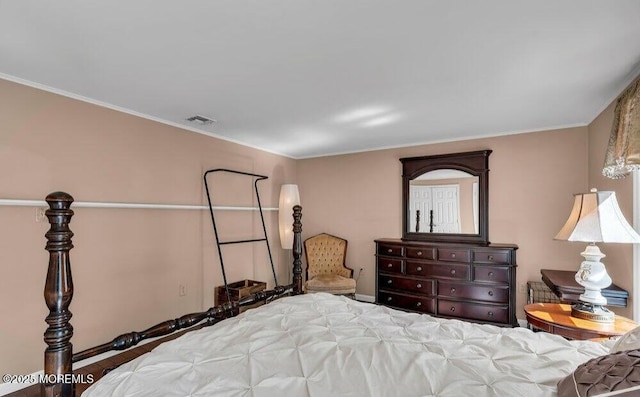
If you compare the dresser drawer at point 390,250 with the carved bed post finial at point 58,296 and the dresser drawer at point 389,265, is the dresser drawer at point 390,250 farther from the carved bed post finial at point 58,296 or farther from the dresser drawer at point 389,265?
the carved bed post finial at point 58,296

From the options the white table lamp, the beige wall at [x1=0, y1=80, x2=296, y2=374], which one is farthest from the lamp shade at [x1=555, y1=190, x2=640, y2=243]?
the beige wall at [x1=0, y1=80, x2=296, y2=374]

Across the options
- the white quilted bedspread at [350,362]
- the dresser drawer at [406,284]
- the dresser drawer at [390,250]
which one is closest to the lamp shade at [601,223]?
the white quilted bedspread at [350,362]

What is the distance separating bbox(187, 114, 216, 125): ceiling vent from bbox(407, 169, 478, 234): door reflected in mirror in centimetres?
278

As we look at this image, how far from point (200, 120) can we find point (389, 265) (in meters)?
2.91

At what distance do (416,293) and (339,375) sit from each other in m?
2.95

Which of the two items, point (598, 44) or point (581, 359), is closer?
point (581, 359)

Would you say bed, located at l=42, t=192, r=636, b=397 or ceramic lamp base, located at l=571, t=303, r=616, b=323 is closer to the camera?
bed, located at l=42, t=192, r=636, b=397

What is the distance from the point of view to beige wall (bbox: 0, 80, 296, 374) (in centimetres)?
230

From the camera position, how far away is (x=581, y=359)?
1266 mm

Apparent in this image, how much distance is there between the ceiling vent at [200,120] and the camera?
3.24m

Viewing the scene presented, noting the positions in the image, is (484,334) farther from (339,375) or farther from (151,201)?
(151,201)

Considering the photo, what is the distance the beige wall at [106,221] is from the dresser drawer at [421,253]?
2.25 metres

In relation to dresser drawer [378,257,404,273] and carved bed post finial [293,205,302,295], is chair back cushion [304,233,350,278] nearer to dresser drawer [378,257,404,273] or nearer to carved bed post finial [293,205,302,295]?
dresser drawer [378,257,404,273]

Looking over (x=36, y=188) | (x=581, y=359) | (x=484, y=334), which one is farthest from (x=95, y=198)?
(x=581, y=359)
